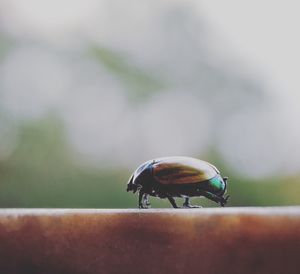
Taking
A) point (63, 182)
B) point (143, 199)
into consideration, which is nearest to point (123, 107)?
point (63, 182)

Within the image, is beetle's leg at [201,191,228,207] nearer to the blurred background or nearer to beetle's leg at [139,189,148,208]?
beetle's leg at [139,189,148,208]

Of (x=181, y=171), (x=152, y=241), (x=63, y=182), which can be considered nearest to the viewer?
(x=152, y=241)

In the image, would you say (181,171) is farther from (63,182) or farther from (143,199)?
(63,182)

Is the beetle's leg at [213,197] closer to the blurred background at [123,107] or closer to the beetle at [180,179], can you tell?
Result: the beetle at [180,179]

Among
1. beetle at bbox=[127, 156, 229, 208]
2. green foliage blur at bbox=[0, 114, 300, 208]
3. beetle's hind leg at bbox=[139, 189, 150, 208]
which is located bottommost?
green foliage blur at bbox=[0, 114, 300, 208]

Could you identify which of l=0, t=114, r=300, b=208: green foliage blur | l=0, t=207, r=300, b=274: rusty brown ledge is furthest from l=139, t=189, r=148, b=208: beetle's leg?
l=0, t=114, r=300, b=208: green foliage blur

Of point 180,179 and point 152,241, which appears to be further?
point 180,179

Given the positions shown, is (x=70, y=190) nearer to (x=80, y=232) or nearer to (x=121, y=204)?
(x=121, y=204)
